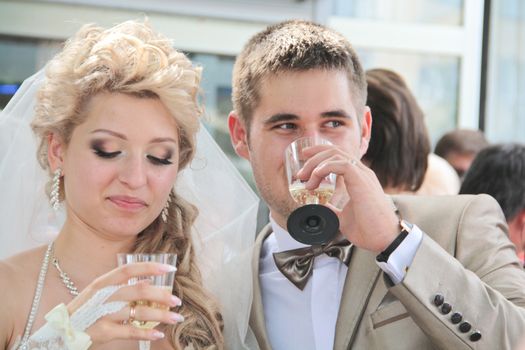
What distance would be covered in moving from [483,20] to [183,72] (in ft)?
16.7

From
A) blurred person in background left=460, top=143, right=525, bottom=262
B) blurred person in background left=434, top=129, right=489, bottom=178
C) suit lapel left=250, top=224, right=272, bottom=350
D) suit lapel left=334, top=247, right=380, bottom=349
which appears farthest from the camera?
blurred person in background left=434, top=129, right=489, bottom=178

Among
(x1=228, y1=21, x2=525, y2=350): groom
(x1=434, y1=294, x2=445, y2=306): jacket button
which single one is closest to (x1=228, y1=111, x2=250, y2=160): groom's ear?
(x1=228, y1=21, x2=525, y2=350): groom

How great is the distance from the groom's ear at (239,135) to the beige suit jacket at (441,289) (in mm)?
456

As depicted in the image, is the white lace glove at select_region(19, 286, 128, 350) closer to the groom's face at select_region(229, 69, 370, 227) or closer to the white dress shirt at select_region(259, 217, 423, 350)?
the white dress shirt at select_region(259, 217, 423, 350)

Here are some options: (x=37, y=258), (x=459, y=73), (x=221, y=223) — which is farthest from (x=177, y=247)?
(x=459, y=73)

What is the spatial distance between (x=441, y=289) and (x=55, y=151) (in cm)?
139

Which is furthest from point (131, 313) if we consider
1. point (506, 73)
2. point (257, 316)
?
point (506, 73)

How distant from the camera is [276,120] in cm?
334

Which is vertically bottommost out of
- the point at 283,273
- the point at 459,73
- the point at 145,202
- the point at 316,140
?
the point at 283,273

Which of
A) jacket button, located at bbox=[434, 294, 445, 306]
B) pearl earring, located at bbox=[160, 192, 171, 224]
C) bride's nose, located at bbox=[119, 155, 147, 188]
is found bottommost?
jacket button, located at bbox=[434, 294, 445, 306]

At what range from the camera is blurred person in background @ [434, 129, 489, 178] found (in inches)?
257

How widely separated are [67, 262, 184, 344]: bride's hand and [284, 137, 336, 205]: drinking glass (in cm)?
55

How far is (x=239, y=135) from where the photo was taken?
367cm

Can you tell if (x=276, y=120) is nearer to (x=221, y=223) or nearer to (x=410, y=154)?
(x=221, y=223)
